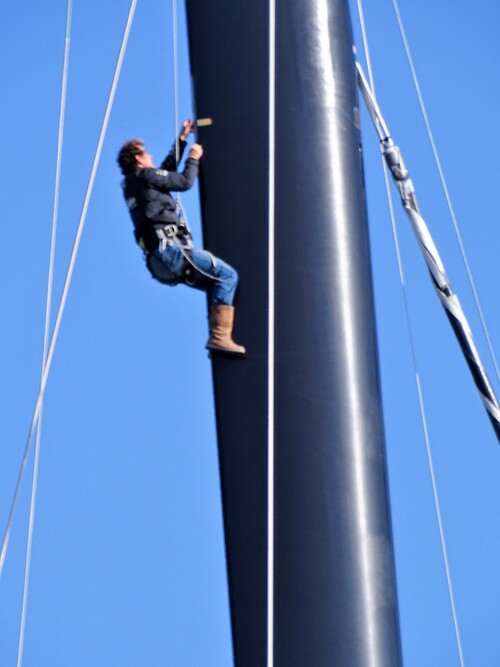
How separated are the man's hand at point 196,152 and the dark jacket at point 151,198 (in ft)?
1.87

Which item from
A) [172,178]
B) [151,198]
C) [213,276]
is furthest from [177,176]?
[213,276]

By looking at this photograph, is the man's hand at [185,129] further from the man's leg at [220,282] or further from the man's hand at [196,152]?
the man's leg at [220,282]

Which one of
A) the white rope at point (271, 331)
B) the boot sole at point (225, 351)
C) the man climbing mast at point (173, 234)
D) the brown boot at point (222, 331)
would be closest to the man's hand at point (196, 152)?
the man climbing mast at point (173, 234)

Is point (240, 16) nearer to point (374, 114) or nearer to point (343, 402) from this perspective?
point (374, 114)

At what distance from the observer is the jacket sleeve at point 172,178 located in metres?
7.22

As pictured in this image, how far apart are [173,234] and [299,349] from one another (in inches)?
67.2

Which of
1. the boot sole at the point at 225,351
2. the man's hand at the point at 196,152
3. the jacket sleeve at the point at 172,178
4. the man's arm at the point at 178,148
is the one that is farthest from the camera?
the man's arm at the point at 178,148

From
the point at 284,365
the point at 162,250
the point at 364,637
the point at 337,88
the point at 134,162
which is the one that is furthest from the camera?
the point at 134,162

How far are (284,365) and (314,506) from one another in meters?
0.70

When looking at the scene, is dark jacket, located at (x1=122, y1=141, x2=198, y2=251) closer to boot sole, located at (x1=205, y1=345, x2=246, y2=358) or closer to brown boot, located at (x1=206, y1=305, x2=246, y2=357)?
brown boot, located at (x1=206, y1=305, x2=246, y2=357)

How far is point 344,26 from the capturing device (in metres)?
7.27

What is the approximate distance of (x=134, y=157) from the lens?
27.0ft

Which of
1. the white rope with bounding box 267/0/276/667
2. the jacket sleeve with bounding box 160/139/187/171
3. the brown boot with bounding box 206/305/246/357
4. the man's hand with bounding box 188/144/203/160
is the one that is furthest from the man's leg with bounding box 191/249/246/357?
the jacket sleeve with bounding box 160/139/187/171

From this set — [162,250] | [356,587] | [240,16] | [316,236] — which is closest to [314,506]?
[356,587]
